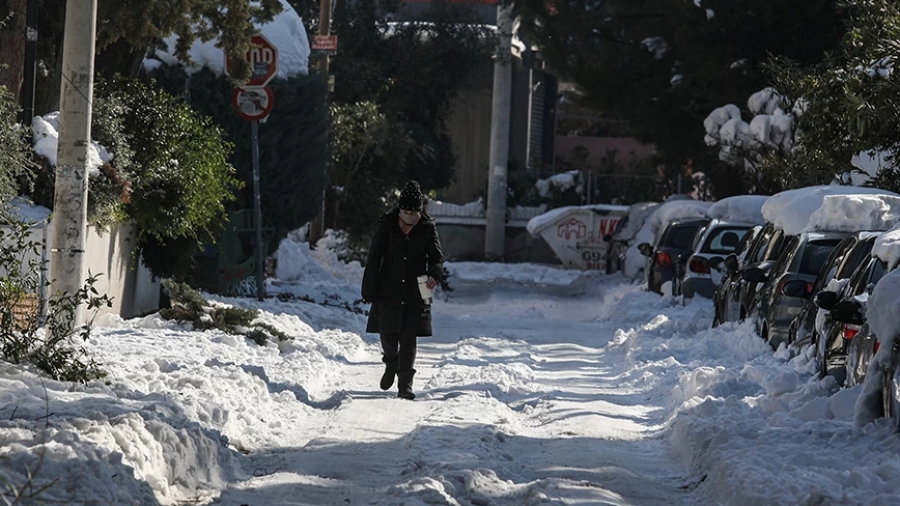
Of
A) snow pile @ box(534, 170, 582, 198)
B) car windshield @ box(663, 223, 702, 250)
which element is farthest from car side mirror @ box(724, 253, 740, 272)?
snow pile @ box(534, 170, 582, 198)

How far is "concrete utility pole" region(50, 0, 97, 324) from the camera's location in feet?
36.9

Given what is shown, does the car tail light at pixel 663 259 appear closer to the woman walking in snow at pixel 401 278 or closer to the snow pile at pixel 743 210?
the snow pile at pixel 743 210

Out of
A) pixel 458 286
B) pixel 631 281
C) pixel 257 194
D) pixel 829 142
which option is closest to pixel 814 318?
pixel 829 142

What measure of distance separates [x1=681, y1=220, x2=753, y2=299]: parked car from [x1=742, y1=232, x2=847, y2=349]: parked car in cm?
684

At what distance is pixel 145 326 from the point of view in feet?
51.6

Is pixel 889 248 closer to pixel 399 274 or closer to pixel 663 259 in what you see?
pixel 399 274

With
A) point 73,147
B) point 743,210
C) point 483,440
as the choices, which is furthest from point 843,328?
point 743,210

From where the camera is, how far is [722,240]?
23172 mm

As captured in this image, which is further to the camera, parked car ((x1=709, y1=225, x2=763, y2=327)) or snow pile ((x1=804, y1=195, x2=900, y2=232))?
parked car ((x1=709, y1=225, x2=763, y2=327))

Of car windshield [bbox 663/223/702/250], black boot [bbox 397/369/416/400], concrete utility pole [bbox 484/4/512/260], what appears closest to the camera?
black boot [bbox 397/369/416/400]

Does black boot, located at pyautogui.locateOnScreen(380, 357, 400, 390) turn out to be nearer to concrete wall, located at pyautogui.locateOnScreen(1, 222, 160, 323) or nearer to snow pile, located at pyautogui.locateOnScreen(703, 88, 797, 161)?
concrete wall, located at pyautogui.locateOnScreen(1, 222, 160, 323)

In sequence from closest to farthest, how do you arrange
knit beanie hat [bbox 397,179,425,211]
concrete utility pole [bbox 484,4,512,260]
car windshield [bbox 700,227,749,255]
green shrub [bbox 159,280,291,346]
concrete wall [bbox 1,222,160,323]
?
knit beanie hat [bbox 397,179,425,211]
concrete wall [bbox 1,222,160,323]
green shrub [bbox 159,280,291,346]
car windshield [bbox 700,227,749,255]
concrete utility pole [bbox 484,4,512,260]

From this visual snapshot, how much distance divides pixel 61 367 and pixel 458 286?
23701mm

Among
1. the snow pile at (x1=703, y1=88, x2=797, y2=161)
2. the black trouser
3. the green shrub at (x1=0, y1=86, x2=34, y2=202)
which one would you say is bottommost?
the black trouser
